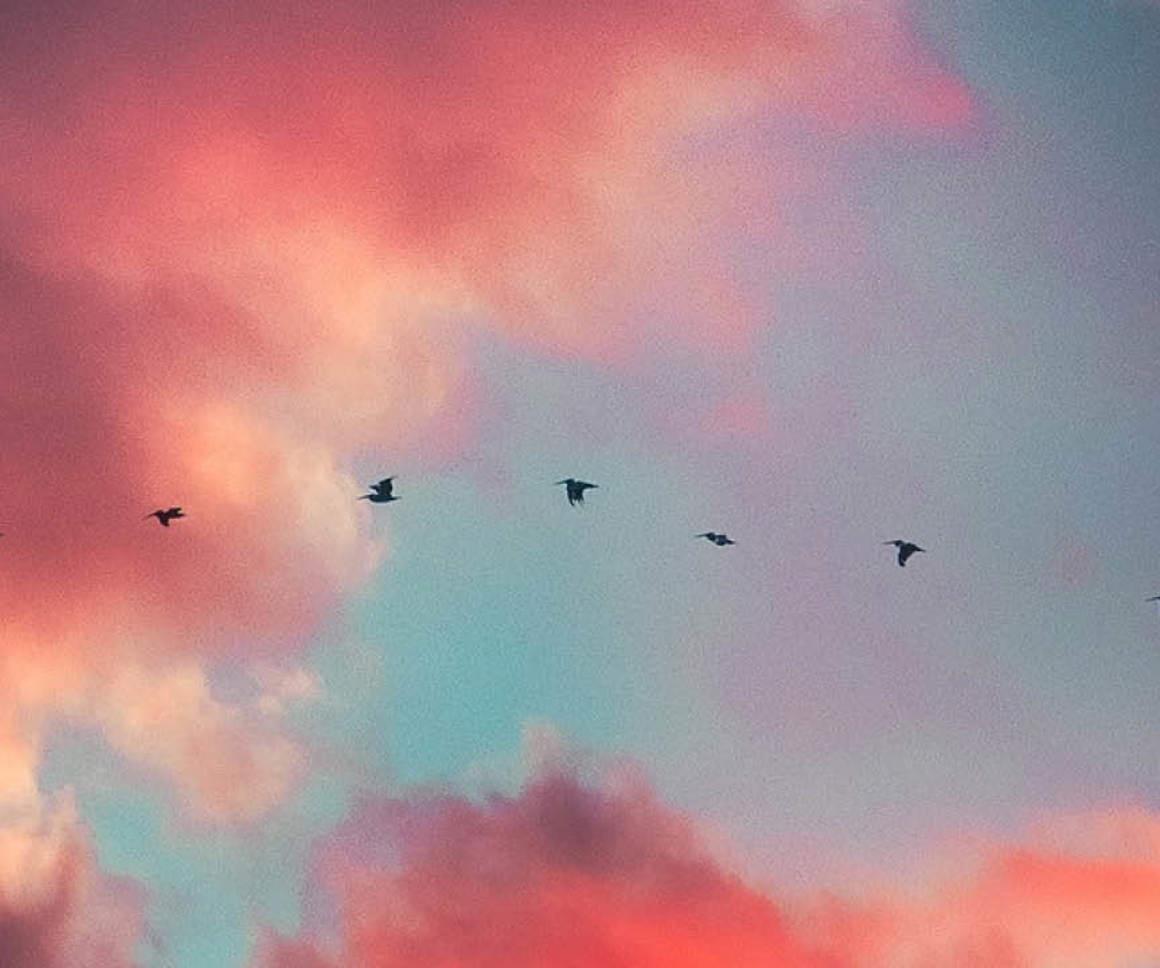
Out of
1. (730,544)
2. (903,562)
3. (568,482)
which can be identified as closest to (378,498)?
(568,482)

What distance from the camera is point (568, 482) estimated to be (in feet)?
575

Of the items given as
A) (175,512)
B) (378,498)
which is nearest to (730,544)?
(378,498)

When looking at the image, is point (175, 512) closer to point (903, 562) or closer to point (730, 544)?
point (730, 544)

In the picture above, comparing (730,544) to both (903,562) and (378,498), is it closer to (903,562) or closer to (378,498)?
(903,562)

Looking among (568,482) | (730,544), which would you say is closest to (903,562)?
(730,544)

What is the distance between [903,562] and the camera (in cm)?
17525

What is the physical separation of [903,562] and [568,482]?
33.0 m

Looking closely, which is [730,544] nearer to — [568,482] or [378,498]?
[568,482]

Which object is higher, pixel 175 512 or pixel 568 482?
pixel 568 482

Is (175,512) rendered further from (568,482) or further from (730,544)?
(730,544)

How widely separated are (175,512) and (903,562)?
6909 cm

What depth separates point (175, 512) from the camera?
171 meters

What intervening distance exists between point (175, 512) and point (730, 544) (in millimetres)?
52730

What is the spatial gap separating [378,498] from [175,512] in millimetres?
18911
